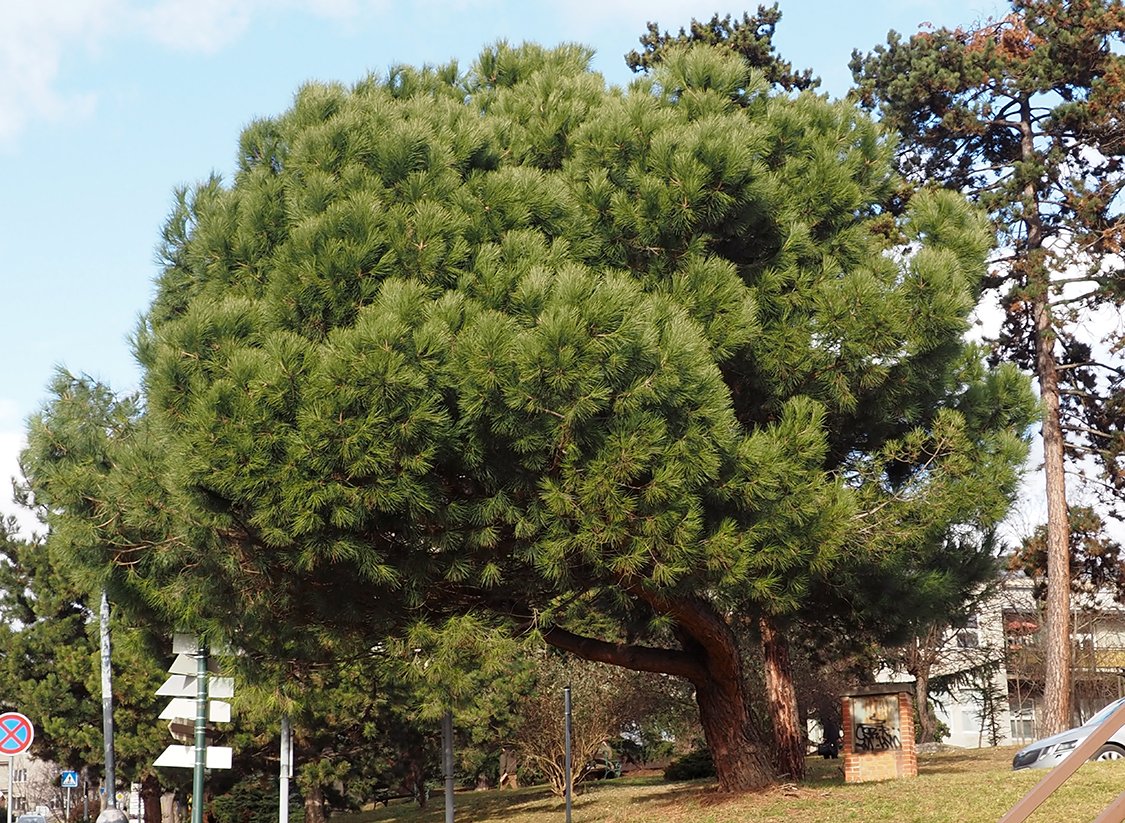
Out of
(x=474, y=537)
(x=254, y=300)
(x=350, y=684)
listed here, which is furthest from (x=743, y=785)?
(x=350, y=684)

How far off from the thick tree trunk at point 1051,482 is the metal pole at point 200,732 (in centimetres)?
1840

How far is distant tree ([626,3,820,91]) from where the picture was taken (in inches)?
1080

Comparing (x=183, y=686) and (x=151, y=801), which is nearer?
(x=183, y=686)

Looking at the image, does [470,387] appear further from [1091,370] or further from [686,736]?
[686,736]

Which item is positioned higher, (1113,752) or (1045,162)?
(1045,162)

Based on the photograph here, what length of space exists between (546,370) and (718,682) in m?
6.56

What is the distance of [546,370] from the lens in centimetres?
969

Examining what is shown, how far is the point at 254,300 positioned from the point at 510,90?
4.27 meters

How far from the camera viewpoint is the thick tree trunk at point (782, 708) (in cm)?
1975

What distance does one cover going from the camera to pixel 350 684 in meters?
27.9

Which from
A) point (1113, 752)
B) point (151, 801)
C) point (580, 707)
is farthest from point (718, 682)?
point (151, 801)

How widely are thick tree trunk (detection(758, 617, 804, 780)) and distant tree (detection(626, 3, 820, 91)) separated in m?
12.9

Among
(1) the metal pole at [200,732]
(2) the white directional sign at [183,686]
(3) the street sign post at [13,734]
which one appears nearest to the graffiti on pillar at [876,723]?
(2) the white directional sign at [183,686]

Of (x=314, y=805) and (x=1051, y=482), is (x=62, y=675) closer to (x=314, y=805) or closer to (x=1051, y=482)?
(x=314, y=805)
